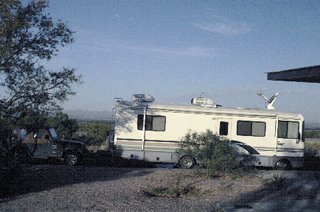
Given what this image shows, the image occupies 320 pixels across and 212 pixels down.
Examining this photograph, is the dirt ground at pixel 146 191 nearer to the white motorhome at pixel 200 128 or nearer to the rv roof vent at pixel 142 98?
the white motorhome at pixel 200 128

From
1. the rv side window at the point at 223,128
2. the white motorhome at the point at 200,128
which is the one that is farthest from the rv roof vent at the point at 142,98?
the rv side window at the point at 223,128

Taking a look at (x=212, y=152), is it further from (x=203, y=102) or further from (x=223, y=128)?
(x=203, y=102)

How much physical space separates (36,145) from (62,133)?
919 cm

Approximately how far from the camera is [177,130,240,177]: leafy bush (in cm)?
1484

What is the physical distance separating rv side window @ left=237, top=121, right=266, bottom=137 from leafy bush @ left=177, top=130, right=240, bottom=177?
3.47 meters

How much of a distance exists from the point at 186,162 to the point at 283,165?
4324 millimetres

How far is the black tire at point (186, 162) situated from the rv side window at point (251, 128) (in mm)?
2378

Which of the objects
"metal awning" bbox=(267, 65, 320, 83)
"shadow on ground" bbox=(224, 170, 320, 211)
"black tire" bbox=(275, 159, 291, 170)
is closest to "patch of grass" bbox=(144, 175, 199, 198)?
"shadow on ground" bbox=(224, 170, 320, 211)

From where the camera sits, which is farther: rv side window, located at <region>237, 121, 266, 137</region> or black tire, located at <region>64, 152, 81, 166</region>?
rv side window, located at <region>237, 121, 266, 137</region>

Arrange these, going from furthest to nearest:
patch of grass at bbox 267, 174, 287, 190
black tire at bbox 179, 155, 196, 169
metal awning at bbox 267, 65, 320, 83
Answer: black tire at bbox 179, 155, 196, 169 < patch of grass at bbox 267, 174, 287, 190 < metal awning at bbox 267, 65, 320, 83

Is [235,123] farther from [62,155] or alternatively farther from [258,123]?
[62,155]

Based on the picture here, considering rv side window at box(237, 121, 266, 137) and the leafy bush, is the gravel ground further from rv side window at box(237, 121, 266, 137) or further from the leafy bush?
rv side window at box(237, 121, 266, 137)

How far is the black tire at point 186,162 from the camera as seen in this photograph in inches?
727

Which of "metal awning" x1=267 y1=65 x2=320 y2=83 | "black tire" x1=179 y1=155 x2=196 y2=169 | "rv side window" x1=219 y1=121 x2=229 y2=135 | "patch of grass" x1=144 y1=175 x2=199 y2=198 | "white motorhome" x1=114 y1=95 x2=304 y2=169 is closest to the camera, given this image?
"metal awning" x1=267 y1=65 x2=320 y2=83
